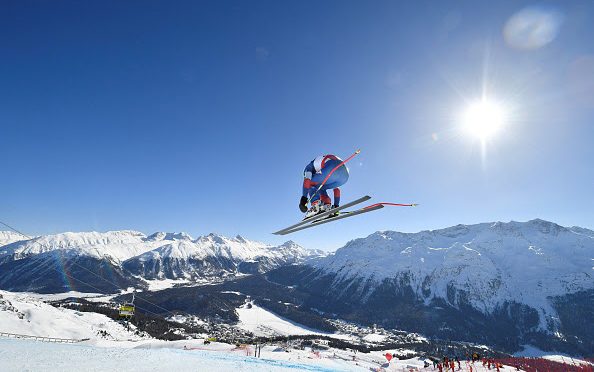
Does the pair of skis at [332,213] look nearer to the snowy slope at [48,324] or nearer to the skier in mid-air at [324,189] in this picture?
the skier in mid-air at [324,189]

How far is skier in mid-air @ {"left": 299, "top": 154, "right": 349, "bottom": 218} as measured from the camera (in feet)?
54.9

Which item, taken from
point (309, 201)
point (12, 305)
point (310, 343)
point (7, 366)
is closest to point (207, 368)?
point (7, 366)

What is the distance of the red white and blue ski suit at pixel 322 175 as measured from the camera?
1675 cm

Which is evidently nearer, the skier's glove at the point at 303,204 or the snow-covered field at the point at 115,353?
the skier's glove at the point at 303,204

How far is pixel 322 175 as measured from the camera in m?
16.8

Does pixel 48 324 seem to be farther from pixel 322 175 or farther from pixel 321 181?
pixel 322 175

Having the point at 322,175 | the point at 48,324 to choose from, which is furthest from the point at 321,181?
the point at 48,324

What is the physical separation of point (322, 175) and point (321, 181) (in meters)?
0.33

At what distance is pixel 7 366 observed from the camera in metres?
35.5

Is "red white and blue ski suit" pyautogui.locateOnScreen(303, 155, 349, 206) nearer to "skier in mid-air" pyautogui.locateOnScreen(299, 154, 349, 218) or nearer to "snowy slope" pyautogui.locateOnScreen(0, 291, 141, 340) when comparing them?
"skier in mid-air" pyautogui.locateOnScreen(299, 154, 349, 218)

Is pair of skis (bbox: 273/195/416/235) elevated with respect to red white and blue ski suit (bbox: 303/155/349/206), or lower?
lower

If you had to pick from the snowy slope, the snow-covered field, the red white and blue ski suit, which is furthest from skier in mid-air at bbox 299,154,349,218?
the snowy slope

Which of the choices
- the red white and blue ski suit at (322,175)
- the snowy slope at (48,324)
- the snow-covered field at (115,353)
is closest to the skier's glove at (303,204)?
the red white and blue ski suit at (322,175)

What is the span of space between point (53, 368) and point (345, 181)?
41288mm
